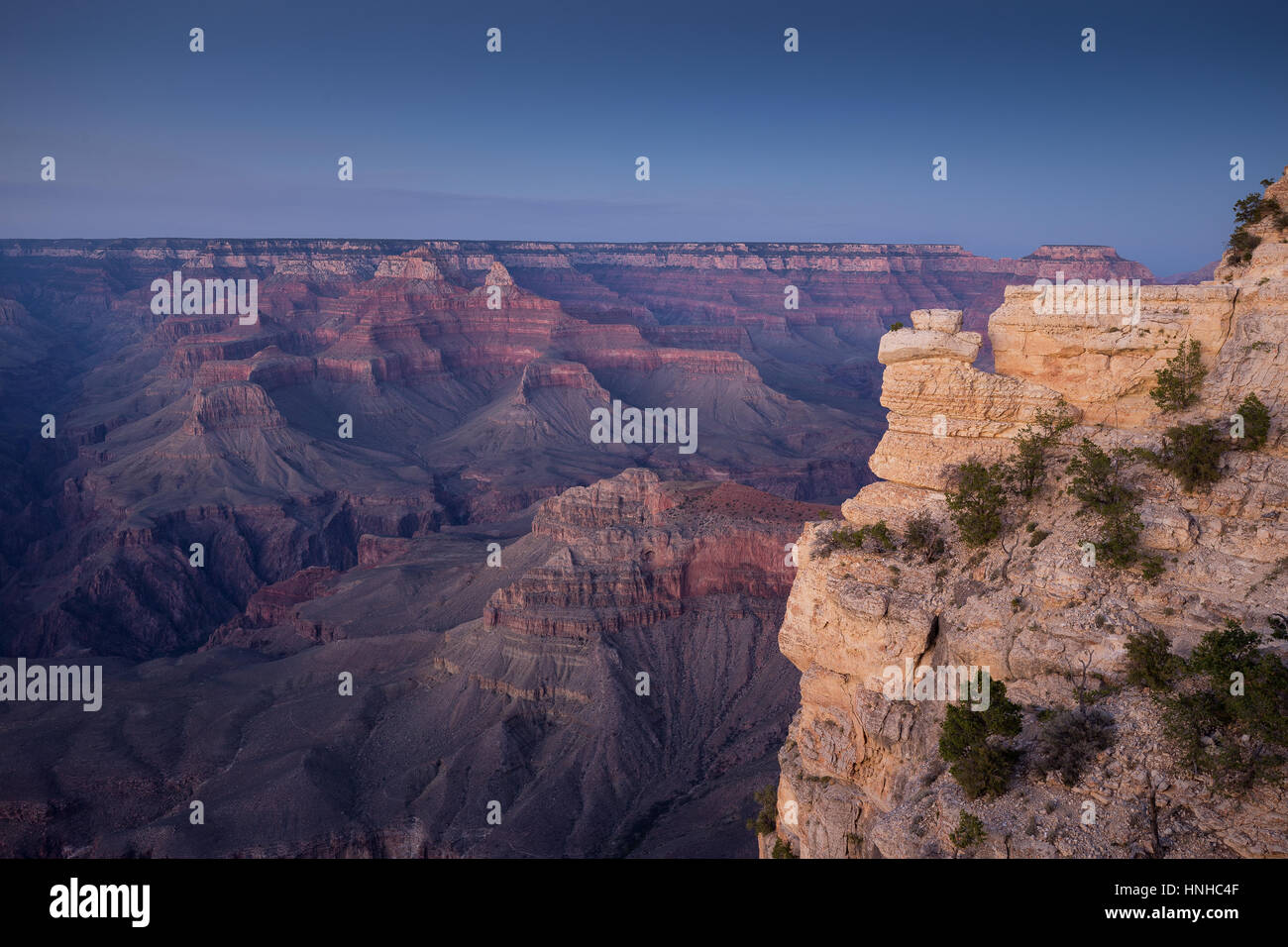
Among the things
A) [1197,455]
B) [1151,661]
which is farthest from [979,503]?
[1151,661]

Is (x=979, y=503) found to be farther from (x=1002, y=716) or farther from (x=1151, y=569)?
(x=1002, y=716)

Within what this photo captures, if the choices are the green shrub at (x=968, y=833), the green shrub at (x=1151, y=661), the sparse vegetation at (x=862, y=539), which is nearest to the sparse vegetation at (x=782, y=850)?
the sparse vegetation at (x=862, y=539)

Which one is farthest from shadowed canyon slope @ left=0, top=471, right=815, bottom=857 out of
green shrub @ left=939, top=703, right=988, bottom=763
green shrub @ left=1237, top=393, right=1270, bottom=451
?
green shrub @ left=1237, top=393, right=1270, bottom=451

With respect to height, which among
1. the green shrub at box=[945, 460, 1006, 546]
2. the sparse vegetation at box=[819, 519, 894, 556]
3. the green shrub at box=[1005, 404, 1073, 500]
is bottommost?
the sparse vegetation at box=[819, 519, 894, 556]

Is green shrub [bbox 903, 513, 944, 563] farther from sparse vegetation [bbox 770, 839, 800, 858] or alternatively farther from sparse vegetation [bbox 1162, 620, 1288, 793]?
sparse vegetation [bbox 770, 839, 800, 858]

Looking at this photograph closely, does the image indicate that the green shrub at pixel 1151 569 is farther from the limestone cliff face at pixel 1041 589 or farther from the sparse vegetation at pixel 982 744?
the sparse vegetation at pixel 982 744

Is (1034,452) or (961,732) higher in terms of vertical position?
(1034,452)

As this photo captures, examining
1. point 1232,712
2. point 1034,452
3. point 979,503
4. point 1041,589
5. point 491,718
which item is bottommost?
point 491,718
